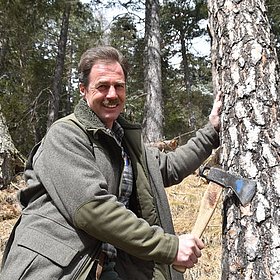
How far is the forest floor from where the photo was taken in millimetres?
3814

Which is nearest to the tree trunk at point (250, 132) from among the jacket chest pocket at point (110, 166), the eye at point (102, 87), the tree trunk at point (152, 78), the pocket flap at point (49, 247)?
the jacket chest pocket at point (110, 166)

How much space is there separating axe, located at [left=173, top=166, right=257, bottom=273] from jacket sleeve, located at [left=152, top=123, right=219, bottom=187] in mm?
454

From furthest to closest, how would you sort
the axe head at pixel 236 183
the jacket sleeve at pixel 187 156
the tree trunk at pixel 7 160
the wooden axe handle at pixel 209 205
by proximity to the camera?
the tree trunk at pixel 7 160 → the jacket sleeve at pixel 187 156 → the wooden axe handle at pixel 209 205 → the axe head at pixel 236 183

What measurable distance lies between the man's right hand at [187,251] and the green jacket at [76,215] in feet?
0.11

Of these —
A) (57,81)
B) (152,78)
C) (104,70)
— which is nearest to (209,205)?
(104,70)

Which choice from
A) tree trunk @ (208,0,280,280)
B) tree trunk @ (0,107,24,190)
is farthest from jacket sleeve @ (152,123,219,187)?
tree trunk @ (0,107,24,190)

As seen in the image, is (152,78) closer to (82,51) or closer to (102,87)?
(82,51)

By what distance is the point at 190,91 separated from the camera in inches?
902

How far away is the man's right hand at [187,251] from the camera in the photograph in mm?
2029

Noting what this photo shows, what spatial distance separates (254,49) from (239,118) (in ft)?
1.30

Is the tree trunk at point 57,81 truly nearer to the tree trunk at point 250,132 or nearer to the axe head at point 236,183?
the tree trunk at point 250,132

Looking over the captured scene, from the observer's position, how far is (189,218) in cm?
516

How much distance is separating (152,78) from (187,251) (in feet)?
31.0

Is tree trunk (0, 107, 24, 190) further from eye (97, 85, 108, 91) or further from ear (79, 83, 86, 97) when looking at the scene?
eye (97, 85, 108, 91)
